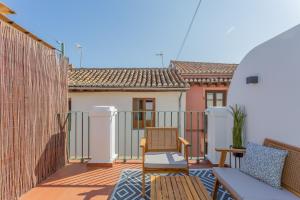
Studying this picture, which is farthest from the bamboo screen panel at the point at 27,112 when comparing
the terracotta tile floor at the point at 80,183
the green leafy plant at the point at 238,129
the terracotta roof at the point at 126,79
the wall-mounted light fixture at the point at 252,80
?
the terracotta roof at the point at 126,79

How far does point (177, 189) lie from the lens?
7.93ft

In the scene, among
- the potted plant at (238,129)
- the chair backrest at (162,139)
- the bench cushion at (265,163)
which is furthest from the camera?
the chair backrest at (162,139)

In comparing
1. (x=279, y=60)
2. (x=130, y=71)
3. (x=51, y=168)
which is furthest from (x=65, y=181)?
(x=130, y=71)

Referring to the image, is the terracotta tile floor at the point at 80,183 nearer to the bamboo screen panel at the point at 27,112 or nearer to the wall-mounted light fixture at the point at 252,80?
the bamboo screen panel at the point at 27,112

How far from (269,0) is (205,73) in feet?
18.0

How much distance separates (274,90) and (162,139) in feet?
6.68

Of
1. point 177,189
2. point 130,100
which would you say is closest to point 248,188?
point 177,189

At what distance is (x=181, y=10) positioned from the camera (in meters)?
6.78

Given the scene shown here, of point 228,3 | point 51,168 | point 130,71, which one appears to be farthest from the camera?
point 130,71

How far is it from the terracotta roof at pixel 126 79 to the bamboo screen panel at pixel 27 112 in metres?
3.62

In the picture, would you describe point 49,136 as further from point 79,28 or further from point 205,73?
point 205,73

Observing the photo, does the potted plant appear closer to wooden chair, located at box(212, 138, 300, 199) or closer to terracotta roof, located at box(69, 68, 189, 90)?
wooden chair, located at box(212, 138, 300, 199)

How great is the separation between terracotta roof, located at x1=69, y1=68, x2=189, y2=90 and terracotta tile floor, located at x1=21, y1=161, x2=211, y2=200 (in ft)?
12.2

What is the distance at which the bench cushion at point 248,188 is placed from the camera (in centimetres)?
206
